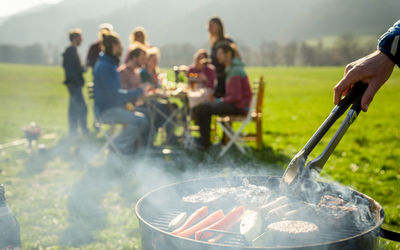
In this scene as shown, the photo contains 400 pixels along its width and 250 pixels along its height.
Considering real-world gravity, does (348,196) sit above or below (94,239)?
above

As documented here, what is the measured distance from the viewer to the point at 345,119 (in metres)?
1.81

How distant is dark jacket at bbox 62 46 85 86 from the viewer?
7.91 meters

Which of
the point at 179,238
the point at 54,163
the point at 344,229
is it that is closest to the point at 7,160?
the point at 54,163

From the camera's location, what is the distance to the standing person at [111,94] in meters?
5.92

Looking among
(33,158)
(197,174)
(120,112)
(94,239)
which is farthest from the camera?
(33,158)

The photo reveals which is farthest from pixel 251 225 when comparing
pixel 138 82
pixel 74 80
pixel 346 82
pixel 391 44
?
pixel 74 80

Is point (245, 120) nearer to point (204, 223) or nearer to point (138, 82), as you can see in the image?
point (138, 82)

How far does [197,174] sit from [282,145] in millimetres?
2392

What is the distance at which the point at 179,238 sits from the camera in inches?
71.1

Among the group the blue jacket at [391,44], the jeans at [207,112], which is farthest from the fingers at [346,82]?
the jeans at [207,112]

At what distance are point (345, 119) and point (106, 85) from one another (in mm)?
4760

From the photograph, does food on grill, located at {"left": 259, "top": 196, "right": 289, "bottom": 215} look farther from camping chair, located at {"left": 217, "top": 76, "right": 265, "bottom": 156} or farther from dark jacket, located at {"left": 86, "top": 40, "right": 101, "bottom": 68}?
dark jacket, located at {"left": 86, "top": 40, "right": 101, "bottom": 68}

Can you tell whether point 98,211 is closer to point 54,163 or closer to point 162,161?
point 162,161

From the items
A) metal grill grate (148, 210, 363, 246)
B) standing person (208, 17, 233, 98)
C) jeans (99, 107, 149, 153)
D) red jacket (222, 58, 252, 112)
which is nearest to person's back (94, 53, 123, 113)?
jeans (99, 107, 149, 153)
